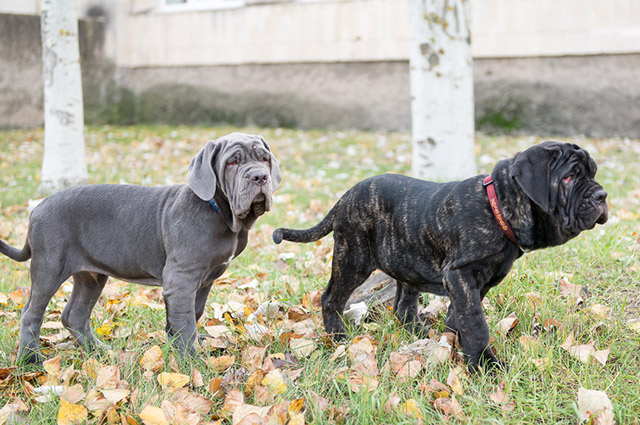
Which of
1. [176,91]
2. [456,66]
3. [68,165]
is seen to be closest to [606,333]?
[456,66]

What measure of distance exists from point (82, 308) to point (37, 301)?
37cm

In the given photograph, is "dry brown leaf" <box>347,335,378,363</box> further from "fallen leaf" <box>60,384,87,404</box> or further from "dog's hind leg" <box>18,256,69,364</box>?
"dog's hind leg" <box>18,256,69,364</box>

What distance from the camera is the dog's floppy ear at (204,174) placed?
137 inches

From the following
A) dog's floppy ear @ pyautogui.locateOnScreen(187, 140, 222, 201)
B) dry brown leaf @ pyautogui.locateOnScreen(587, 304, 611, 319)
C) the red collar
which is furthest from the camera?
dry brown leaf @ pyautogui.locateOnScreen(587, 304, 611, 319)

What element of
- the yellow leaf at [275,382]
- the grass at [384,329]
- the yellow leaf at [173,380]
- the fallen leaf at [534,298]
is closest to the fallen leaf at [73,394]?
the grass at [384,329]

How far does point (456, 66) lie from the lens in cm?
791

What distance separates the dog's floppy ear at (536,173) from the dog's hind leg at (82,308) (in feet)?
8.85

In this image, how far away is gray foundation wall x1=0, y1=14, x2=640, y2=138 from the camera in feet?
41.9

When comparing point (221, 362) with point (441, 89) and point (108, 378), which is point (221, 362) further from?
point (441, 89)

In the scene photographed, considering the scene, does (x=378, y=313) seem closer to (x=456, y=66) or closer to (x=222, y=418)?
(x=222, y=418)

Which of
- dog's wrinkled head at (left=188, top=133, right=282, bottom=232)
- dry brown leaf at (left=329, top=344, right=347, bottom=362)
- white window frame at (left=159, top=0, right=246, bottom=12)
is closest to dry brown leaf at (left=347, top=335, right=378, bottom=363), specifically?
dry brown leaf at (left=329, top=344, right=347, bottom=362)

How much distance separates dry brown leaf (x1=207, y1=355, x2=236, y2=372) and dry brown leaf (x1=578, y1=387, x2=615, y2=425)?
1.78m

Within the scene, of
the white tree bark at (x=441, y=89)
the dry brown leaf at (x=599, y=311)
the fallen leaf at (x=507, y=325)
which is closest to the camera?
the fallen leaf at (x=507, y=325)

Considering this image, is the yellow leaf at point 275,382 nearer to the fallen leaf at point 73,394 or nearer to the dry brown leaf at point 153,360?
the dry brown leaf at point 153,360
